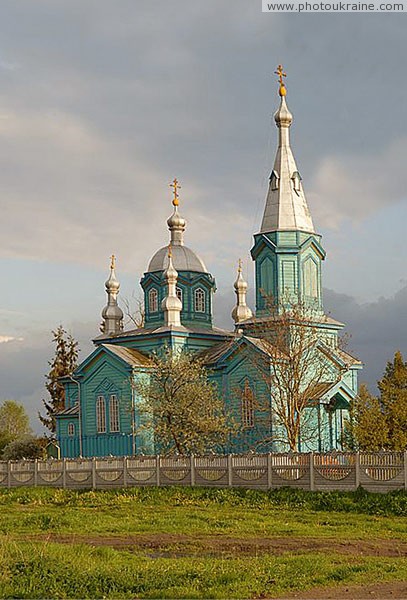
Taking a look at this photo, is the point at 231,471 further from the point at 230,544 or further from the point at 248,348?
the point at 248,348

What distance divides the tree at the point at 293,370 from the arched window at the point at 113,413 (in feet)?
25.0

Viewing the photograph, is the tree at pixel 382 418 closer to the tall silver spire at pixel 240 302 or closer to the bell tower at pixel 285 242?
the bell tower at pixel 285 242

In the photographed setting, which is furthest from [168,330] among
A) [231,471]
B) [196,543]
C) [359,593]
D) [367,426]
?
[359,593]

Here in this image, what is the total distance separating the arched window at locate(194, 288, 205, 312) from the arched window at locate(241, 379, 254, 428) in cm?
787

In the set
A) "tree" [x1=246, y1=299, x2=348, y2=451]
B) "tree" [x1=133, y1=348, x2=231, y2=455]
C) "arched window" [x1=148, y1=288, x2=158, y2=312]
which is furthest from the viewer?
"arched window" [x1=148, y1=288, x2=158, y2=312]

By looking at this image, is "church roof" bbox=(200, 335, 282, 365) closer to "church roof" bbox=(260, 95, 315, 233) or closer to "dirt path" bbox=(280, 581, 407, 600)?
"church roof" bbox=(260, 95, 315, 233)

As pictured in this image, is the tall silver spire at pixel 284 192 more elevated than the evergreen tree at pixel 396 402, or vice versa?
the tall silver spire at pixel 284 192

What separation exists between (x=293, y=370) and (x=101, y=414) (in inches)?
490

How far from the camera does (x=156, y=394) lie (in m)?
38.9

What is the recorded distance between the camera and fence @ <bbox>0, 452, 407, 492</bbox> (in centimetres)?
2425

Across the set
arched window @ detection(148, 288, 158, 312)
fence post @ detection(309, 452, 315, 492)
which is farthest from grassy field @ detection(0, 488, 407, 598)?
arched window @ detection(148, 288, 158, 312)

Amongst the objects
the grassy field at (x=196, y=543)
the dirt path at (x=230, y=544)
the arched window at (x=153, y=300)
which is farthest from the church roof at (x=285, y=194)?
the dirt path at (x=230, y=544)

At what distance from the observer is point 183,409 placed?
37062mm

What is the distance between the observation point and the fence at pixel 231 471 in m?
24.2
